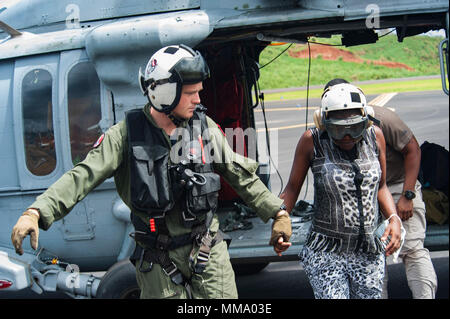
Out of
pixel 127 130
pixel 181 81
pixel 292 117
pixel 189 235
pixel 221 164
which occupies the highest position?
pixel 181 81

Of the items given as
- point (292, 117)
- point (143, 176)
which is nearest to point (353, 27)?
point (143, 176)

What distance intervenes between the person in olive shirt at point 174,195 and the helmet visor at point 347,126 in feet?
1.81

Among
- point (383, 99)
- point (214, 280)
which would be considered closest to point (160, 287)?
point (214, 280)

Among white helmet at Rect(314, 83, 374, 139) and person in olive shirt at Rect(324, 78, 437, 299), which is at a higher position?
white helmet at Rect(314, 83, 374, 139)

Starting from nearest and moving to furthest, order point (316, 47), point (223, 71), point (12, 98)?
point (12, 98), point (223, 71), point (316, 47)

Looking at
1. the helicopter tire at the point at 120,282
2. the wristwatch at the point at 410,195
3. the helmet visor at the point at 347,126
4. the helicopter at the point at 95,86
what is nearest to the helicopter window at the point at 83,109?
the helicopter at the point at 95,86

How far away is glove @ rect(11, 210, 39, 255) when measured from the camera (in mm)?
2943

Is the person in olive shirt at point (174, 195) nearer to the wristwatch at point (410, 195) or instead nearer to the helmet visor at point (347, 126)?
the helmet visor at point (347, 126)

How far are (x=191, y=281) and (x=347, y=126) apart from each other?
1.28m

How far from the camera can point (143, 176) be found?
341 centimetres

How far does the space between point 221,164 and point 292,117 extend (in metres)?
18.8

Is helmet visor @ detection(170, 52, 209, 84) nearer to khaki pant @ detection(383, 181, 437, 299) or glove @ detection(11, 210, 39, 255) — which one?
glove @ detection(11, 210, 39, 255)

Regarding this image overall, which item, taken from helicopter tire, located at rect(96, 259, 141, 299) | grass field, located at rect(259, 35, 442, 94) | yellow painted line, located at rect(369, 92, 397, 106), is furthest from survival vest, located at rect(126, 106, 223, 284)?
grass field, located at rect(259, 35, 442, 94)
